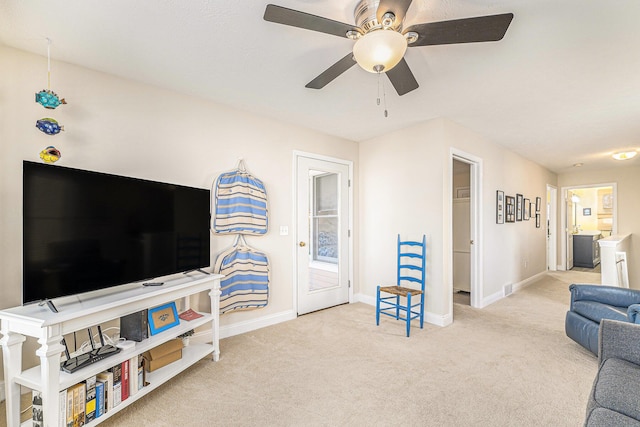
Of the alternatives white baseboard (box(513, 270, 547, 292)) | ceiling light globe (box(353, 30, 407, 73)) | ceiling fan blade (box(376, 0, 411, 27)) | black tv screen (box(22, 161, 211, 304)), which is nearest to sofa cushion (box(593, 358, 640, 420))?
ceiling light globe (box(353, 30, 407, 73))

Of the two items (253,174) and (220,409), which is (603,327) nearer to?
(220,409)

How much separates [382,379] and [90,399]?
6.19ft

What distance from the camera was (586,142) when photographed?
427cm

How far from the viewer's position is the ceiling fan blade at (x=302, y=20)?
135cm

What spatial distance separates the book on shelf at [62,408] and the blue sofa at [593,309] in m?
3.75

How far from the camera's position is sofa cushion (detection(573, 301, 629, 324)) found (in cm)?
236

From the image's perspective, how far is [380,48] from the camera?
1.42 metres

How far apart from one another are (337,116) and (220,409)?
9.59 ft

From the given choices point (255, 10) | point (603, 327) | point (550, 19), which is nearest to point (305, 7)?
point (255, 10)

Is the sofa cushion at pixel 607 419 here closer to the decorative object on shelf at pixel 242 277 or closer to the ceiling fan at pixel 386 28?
the ceiling fan at pixel 386 28

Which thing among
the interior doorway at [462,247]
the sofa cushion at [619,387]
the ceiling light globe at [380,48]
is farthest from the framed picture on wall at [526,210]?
the ceiling light globe at [380,48]

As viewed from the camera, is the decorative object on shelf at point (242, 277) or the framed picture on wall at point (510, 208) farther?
the framed picture on wall at point (510, 208)

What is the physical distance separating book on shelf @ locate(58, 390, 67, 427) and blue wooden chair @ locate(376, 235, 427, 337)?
8.81ft

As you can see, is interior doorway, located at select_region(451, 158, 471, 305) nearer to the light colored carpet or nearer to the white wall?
the white wall
